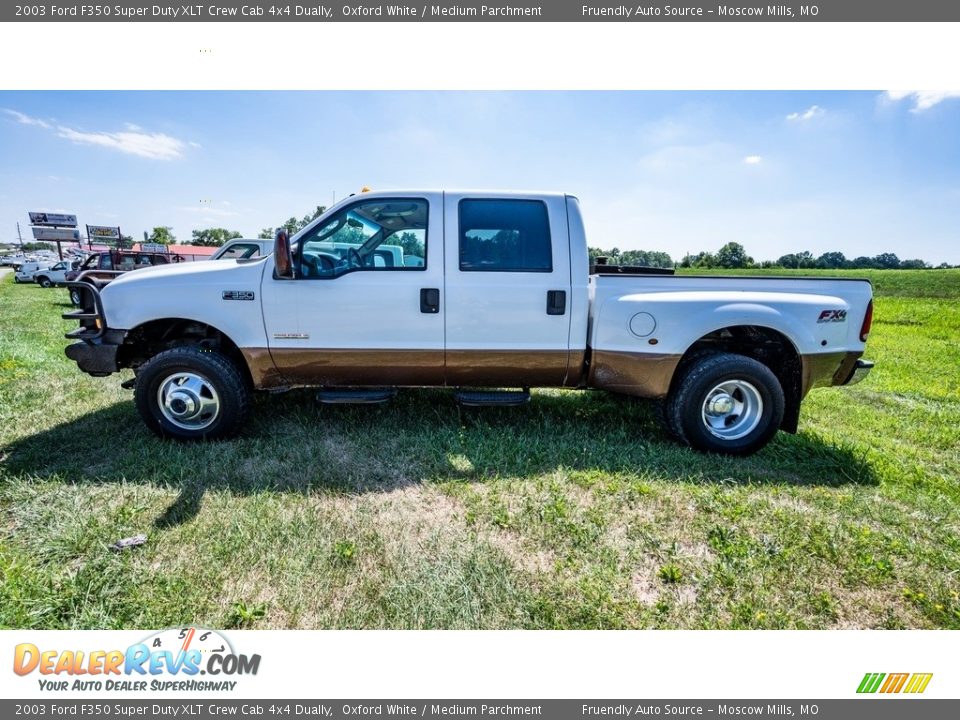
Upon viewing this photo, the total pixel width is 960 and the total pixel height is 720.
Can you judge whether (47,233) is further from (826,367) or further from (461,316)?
(826,367)

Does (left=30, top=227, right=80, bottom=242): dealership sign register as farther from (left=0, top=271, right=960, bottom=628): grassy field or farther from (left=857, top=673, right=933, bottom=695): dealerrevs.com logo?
(left=857, top=673, right=933, bottom=695): dealerrevs.com logo

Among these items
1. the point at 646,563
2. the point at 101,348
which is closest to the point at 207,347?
the point at 101,348

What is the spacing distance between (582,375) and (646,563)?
162cm

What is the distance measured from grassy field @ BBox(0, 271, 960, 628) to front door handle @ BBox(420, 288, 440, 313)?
42.6 inches

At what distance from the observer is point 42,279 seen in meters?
23.0

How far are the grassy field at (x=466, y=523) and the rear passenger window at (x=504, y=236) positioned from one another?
1429mm

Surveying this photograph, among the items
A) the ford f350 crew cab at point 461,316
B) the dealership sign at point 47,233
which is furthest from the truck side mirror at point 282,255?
the dealership sign at point 47,233

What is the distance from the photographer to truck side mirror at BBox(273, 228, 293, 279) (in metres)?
3.10

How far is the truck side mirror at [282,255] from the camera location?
3096mm

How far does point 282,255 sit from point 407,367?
123cm

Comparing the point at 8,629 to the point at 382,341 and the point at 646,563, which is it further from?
the point at 646,563

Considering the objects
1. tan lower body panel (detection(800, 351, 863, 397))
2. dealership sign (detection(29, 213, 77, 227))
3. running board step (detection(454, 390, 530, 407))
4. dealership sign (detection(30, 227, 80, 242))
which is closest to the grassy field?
running board step (detection(454, 390, 530, 407))

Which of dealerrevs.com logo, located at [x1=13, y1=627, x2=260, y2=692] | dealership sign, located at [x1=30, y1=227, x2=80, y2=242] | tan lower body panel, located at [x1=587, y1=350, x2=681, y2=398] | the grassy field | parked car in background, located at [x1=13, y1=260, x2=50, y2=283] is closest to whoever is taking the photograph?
dealerrevs.com logo, located at [x1=13, y1=627, x2=260, y2=692]

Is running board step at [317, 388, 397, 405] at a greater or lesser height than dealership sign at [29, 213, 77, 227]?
lesser
